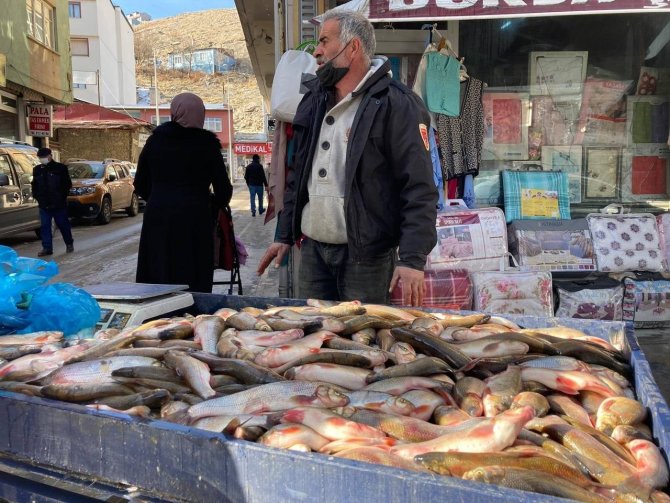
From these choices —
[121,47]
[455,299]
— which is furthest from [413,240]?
[121,47]

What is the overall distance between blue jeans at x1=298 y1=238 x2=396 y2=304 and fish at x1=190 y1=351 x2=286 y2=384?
3.58 ft

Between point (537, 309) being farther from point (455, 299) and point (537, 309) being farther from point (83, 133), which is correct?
point (83, 133)

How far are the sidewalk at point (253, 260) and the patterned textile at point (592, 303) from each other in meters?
3.29

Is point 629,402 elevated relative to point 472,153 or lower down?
lower down

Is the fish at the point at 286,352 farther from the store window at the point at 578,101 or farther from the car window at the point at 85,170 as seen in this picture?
the car window at the point at 85,170

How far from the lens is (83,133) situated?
35031 mm

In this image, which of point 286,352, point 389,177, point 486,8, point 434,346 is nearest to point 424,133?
point 389,177

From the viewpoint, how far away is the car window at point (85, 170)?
20141mm

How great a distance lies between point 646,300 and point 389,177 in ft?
12.6

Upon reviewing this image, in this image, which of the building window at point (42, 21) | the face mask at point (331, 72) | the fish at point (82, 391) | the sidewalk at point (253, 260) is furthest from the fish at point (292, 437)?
the building window at point (42, 21)

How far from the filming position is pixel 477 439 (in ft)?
5.80

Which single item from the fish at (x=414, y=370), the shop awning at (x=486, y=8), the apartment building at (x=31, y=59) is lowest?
the fish at (x=414, y=370)

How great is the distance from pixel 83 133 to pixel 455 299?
33.7 m

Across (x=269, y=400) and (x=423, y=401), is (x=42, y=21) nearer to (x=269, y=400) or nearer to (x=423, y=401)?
(x=269, y=400)
